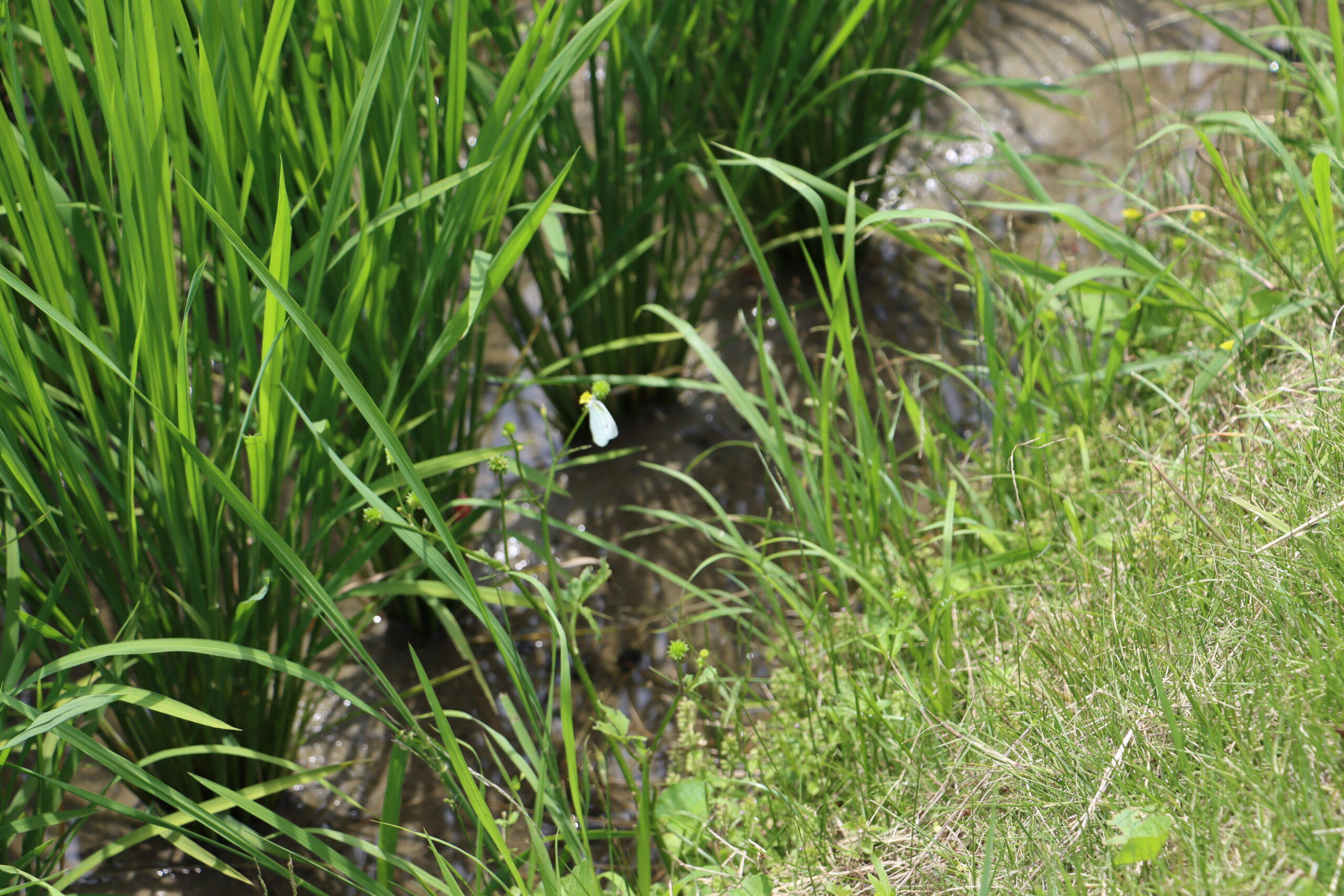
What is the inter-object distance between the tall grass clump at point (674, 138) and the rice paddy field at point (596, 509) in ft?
0.05

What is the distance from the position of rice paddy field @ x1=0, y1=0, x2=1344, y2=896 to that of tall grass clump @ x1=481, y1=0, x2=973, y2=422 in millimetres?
16

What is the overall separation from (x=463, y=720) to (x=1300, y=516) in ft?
4.03

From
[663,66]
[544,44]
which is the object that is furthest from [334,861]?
[663,66]

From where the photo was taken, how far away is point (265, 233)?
1.27m

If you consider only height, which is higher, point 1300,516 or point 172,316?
point 172,316

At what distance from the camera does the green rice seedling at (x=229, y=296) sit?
3.43 ft

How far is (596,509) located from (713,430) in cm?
33

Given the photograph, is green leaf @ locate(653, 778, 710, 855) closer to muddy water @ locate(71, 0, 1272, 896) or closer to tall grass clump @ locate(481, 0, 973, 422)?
muddy water @ locate(71, 0, 1272, 896)

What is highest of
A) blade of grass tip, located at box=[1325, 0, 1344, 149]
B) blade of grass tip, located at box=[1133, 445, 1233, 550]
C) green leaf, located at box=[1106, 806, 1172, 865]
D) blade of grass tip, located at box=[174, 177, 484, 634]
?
blade of grass tip, located at box=[1325, 0, 1344, 149]

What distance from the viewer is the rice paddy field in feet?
3.35

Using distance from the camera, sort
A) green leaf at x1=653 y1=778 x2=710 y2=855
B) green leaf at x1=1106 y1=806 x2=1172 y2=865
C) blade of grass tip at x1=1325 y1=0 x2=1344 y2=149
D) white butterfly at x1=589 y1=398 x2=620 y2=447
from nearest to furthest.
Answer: green leaf at x1=1106 y1=806 x2=1172 y2=865 < white butterfly at x1=589 y1=398 x2=620 y2=447 < green leaf at x1=653 y1=778 x2=710 y2=855 < blade of grass tip at x1=1325 y1=0 x2=1344 y2=149

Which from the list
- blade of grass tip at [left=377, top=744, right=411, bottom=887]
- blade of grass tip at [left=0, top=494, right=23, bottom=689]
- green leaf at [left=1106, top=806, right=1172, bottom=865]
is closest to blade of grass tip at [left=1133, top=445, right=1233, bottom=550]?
green leaf at [left=1106, top=806, right=1172, bottom=865]

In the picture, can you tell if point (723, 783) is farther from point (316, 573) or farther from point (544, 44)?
point (544, 44)

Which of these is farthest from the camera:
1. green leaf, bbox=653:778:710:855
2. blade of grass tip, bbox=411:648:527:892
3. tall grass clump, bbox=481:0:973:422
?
tall grass clump, bbox=481:0:973:422
